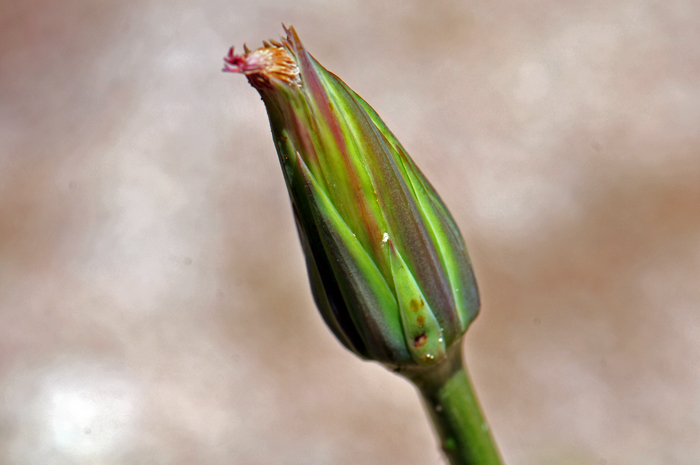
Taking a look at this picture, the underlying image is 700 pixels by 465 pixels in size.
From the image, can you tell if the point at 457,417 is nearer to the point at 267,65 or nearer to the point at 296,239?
the point at 267,65

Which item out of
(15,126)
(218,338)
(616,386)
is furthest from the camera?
(15,126)

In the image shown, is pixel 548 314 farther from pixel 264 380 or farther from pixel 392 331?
A: pixel 392 331

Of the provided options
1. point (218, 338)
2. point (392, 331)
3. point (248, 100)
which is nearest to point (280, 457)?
point (218, 338)

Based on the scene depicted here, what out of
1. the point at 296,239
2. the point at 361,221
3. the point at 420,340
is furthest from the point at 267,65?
the point at 296,239

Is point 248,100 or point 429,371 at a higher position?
point 248,100

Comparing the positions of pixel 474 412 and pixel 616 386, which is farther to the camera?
pixel 616 386
